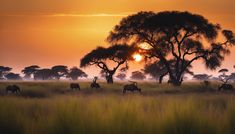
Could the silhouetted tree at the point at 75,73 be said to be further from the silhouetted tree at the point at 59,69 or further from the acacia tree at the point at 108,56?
the acacia tree at the point at 108,56

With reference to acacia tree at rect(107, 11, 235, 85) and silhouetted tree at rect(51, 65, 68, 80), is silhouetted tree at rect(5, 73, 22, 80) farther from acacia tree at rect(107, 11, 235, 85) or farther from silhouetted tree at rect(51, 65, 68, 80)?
acacia tree at rect(107, 11, 235, 85)

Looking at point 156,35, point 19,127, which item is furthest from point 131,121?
point 156,35

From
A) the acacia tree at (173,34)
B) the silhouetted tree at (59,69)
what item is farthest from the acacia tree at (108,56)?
the silhouetted tree at (59,69)

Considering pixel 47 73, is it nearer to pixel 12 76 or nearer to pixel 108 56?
pixel 12 76

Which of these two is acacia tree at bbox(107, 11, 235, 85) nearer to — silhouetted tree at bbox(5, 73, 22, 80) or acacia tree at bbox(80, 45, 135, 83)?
acacia tree at bbox(80, 45, 135, 83)

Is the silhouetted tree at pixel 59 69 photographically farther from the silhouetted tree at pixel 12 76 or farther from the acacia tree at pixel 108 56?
the acacia tree at pixel 108 56

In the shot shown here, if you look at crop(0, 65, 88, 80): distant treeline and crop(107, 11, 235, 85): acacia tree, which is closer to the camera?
crop(107, 11, 235, 85): acacia tree

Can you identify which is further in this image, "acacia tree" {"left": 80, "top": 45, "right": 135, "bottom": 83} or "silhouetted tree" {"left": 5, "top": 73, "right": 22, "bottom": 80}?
"silhouetted tree" {"left": 5, "top": 73, "right": 22, "bottom": 80}

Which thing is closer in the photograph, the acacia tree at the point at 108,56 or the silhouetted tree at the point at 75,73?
the acacia tree at the point at 108,56

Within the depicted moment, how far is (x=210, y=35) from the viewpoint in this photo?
48281 millimetres

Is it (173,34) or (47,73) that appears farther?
(47,73)

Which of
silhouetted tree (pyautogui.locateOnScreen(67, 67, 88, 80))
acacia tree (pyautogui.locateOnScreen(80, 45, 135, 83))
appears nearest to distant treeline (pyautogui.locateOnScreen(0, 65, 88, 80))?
silhouetted tree (pyautogui.locateOnScreen(67, 67, 88, 80))

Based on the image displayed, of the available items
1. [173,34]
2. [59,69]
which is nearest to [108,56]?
[173,34]

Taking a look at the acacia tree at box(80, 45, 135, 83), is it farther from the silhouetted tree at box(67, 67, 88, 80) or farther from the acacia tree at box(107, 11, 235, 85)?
the silhouetted tree at box(67, 67, 88, 80)
